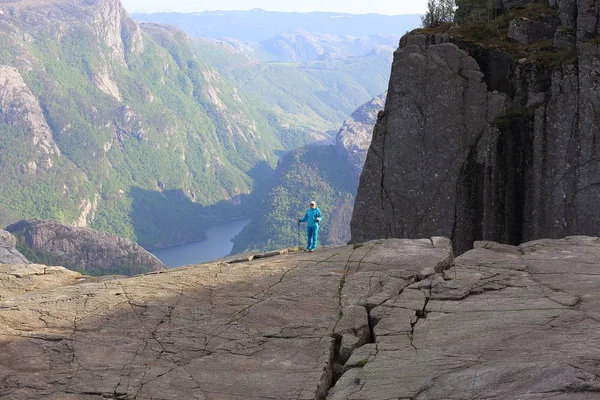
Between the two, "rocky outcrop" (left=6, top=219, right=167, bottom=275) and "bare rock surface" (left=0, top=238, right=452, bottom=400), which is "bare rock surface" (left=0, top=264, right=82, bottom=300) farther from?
"rocky outcrop" (left=6, top=219, right=167, bottom=275)

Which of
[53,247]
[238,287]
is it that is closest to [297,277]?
[238,287]

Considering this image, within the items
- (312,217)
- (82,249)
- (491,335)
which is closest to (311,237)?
(312,217)

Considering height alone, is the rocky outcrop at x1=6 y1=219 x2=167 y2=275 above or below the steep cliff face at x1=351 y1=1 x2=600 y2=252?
below

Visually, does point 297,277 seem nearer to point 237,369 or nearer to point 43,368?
point 237,369

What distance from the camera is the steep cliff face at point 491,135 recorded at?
31.9 m

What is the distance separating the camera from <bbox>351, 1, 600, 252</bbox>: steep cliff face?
31.9 metres

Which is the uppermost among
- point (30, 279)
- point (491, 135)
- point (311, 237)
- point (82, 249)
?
point (491, 135)

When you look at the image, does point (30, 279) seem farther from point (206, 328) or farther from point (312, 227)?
point (312, 227)

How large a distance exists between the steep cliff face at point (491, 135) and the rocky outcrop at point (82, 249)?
143925 mm

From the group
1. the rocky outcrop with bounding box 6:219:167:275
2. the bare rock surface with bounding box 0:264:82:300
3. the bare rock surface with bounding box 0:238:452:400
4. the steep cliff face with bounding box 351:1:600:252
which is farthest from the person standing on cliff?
the rocky outcrop with bounding box 6:219:167:275

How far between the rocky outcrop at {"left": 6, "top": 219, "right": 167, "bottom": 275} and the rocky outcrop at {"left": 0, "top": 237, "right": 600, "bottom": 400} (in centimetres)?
15526

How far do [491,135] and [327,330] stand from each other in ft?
59.3

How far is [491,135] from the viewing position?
3353 cm

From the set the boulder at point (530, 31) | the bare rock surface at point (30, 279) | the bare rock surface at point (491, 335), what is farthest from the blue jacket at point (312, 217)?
the boulder at point (530, 31)
